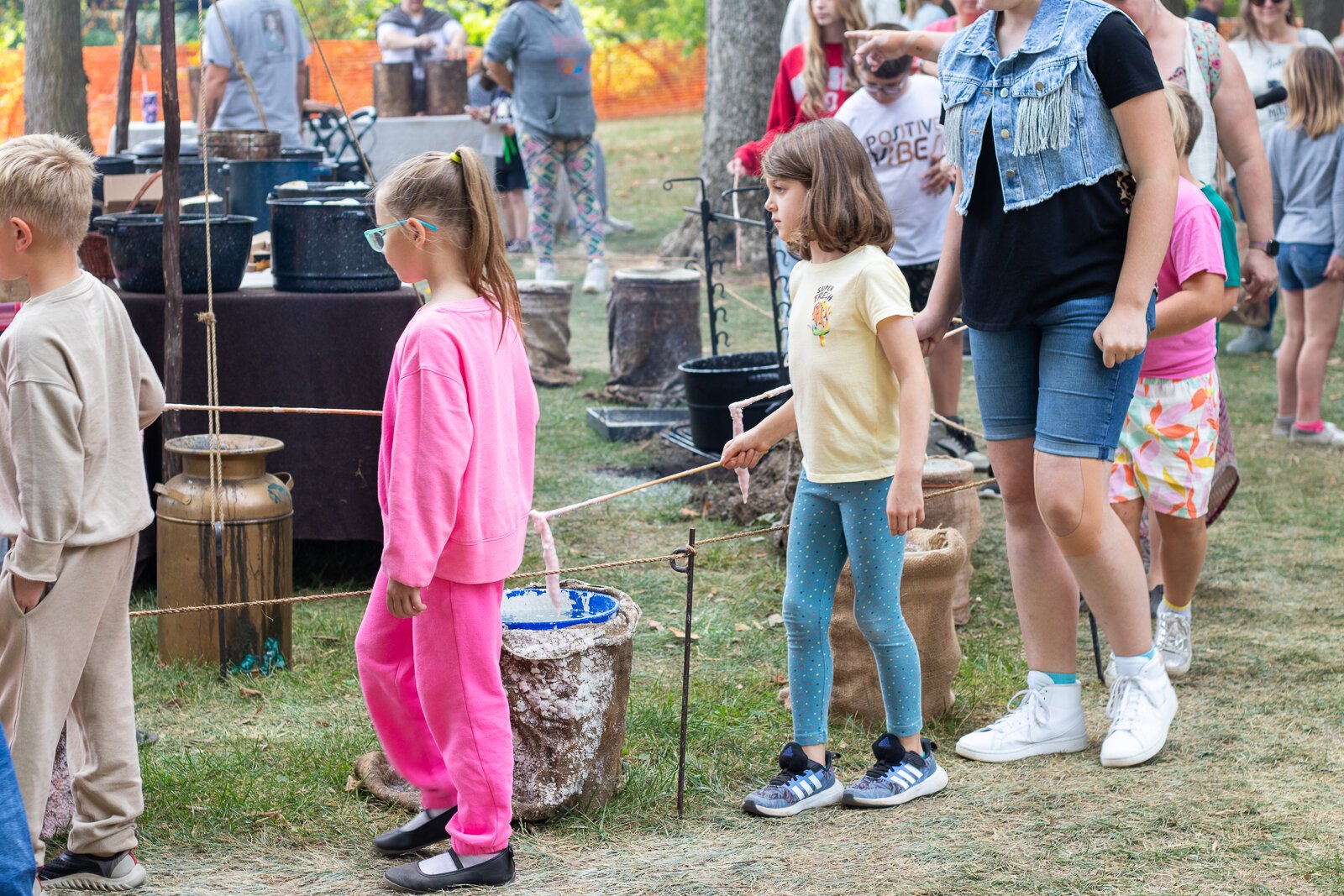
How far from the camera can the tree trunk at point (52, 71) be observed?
7574mm

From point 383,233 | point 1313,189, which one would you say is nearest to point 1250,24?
point 1313,189

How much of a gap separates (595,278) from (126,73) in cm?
461

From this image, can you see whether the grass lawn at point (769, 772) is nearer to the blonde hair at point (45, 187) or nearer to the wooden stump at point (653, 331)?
the blonde hair at point (45, 187)

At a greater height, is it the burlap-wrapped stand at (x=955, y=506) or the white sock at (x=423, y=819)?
the burlap-wrapped stand at (x=955, y=506)

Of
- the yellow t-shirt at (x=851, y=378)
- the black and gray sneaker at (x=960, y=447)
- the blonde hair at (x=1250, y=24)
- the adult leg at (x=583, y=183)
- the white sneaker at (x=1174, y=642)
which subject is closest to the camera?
the yellow t-shirt at (x=851, y=378)

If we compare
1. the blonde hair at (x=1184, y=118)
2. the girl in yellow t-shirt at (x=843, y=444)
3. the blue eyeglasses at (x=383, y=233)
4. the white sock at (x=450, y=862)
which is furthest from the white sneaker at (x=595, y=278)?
the white sock at (x=450, y=862)

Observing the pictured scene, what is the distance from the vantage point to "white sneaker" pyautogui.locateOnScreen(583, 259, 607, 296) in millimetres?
11133

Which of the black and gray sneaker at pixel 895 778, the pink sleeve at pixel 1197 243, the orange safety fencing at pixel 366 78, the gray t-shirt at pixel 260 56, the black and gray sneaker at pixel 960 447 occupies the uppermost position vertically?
the orange safety fencing at pixel 366 78

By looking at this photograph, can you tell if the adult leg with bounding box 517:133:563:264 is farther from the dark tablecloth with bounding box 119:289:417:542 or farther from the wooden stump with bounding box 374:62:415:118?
the dark tablecloth with bounding box 119:289:417:542

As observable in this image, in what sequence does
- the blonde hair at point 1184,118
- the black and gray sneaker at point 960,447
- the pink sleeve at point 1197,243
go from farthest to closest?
the black and gray sneaker at point 960,447 < the blonde hair at point 1184,118 < the pink sleeve at point 1197,243

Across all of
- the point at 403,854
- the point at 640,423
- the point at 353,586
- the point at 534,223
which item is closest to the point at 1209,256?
the point at 403,854

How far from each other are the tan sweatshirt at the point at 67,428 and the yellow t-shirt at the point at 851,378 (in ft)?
4.63

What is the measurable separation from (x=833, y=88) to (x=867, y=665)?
325 centimetres

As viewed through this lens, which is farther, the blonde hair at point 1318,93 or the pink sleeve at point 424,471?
the blonde hair at point 1318,93
